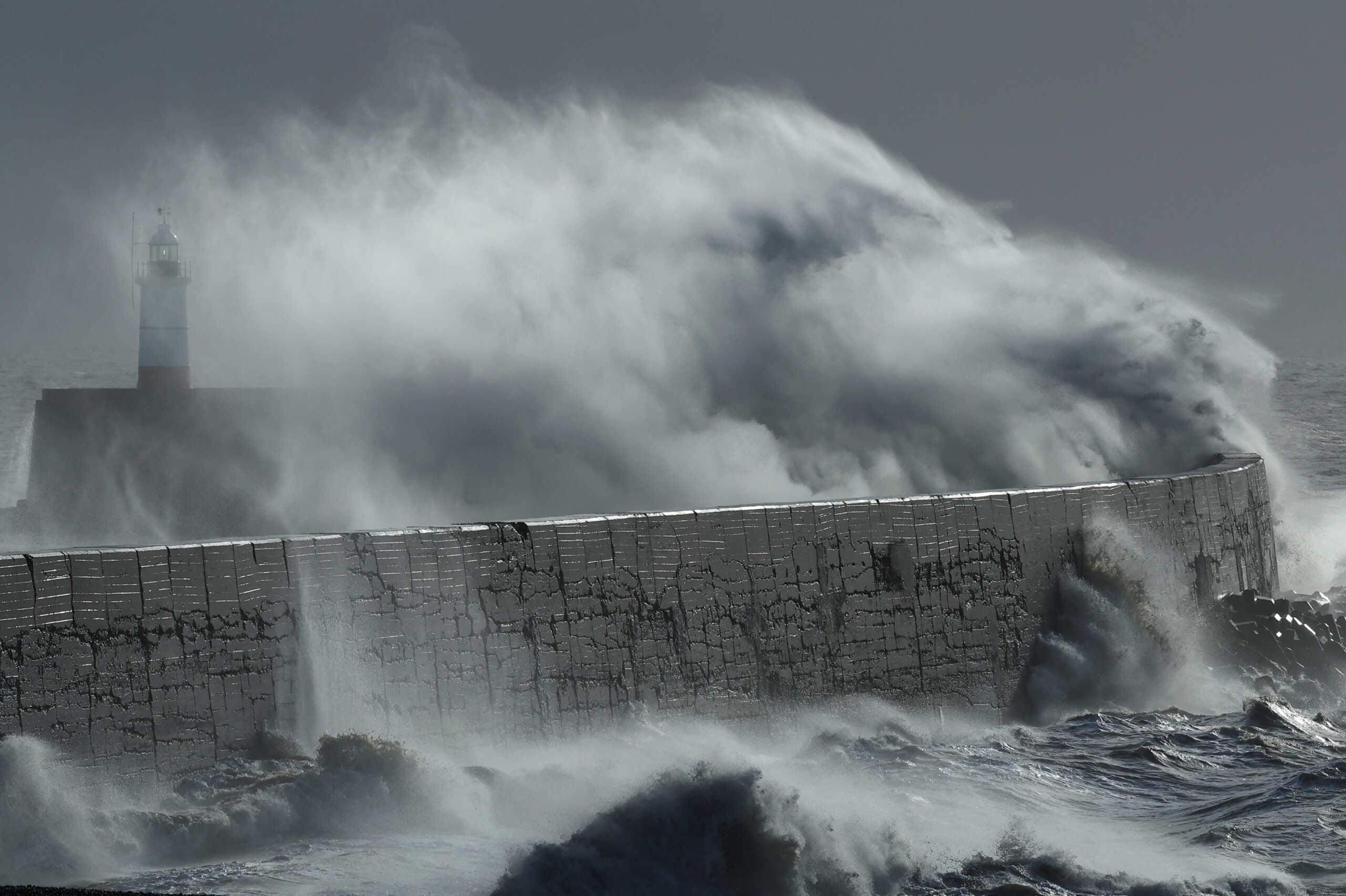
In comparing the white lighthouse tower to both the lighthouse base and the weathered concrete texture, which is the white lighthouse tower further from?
the weathered concrete texture

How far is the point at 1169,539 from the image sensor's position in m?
11.4

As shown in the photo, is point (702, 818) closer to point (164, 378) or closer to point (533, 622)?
point (533, 622)

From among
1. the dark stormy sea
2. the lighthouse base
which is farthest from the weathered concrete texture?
the lighthouse base

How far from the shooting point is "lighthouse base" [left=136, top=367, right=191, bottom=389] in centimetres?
2264

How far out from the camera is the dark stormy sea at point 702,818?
5332 mm

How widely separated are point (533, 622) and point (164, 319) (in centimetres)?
1753

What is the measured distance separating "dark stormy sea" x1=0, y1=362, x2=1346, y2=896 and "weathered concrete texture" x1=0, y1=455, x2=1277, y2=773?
186 mm

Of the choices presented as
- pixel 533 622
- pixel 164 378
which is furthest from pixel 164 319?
pixel 533 622

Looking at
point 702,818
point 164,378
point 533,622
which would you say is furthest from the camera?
point 164,378

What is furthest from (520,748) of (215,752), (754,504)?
(754,504)

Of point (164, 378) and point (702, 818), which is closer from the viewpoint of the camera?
point (702, 818)

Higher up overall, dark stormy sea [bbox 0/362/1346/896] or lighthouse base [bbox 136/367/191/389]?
lighthouse base [bbox 136/367/191/389]

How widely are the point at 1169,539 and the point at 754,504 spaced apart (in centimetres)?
439

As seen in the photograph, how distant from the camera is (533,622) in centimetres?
730
